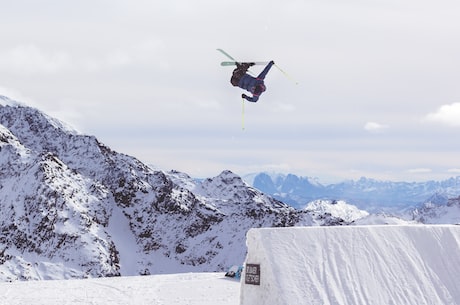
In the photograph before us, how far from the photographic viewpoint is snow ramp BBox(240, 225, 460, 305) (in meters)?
12.3

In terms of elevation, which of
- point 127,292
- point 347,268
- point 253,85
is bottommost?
point 127,292

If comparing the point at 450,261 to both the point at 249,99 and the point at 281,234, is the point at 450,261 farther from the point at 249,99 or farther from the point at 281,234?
the point at 249,99

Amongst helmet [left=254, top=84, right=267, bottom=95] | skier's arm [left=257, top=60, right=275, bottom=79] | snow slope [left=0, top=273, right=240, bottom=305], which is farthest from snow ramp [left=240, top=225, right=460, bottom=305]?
snow slope [left=0, top=273, right=240, bottom=305]

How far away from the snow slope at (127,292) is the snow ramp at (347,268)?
10055mm

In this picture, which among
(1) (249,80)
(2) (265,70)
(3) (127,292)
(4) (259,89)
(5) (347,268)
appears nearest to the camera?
(5) (347,268)

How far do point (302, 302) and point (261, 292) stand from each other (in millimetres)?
943

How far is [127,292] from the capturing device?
80.5 feet

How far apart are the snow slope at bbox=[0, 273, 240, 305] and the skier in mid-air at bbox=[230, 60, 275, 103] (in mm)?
8238

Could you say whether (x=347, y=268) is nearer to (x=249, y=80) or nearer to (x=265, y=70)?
(x=249, y=80)

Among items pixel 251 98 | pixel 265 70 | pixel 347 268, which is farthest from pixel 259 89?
pixel 347 268

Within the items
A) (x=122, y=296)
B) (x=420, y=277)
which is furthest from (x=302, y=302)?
(x=122, y=296)

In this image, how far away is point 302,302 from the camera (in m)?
12.0

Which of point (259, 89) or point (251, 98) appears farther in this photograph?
point (251, 98)

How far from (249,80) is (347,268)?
836 centimetres
